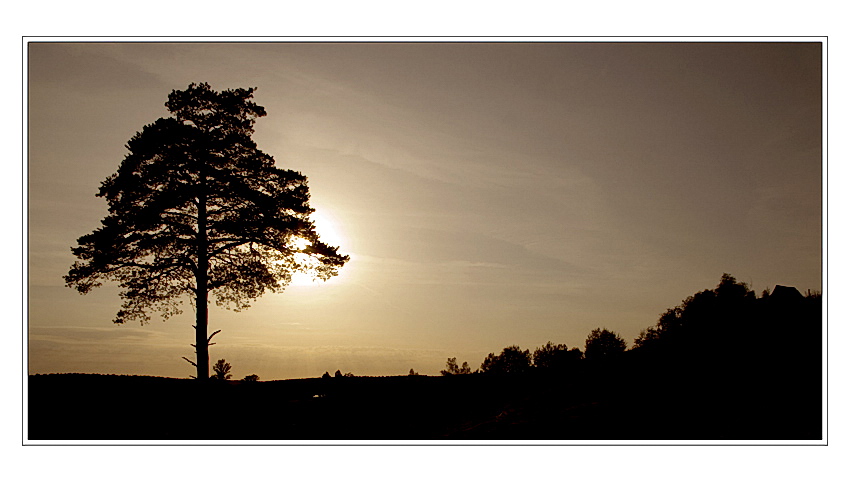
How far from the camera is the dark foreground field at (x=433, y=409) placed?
59.9ft

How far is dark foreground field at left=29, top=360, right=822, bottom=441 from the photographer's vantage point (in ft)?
59.9

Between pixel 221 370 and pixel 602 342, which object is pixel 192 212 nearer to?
pixel 221 370

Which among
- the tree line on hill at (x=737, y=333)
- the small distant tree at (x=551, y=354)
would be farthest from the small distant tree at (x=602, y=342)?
the tree line on hill at (x=737, y=333)

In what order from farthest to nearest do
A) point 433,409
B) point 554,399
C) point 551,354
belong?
1. point 551,354
2. point 433,409
3. point 554,399

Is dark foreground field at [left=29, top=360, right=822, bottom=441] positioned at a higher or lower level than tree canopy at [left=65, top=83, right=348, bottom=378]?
lower

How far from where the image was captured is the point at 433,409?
22406 mm

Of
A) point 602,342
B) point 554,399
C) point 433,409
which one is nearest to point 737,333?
point 554,399

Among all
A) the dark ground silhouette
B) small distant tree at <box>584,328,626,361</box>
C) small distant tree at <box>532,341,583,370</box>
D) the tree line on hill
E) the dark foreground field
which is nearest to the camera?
the dark foreground field

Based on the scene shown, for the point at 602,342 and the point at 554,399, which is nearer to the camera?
the point at 554,399

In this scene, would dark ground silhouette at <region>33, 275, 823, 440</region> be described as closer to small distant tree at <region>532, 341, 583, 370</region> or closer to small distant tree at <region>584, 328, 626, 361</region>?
small distant tree at <region>532, 341, 583, 370</region>

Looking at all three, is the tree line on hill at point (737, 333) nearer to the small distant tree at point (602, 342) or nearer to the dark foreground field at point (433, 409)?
the dark foreground field at point (433, 409)

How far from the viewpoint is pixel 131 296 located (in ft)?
76.2

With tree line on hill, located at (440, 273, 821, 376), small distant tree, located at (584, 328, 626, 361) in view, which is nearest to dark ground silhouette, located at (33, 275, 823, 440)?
tree line on hill, located at (440, 273, 821, 376)
